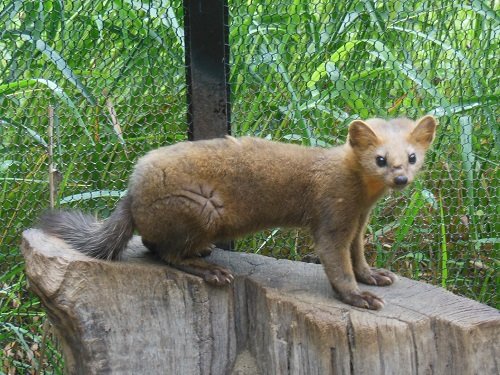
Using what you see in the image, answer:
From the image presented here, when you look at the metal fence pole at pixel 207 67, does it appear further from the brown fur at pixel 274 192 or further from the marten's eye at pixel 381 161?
the marten's eye at pixel 381 161

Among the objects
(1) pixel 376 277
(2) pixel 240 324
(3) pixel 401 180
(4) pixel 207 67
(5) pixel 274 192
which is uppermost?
(4) pixel 207 67

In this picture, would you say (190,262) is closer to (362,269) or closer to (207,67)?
(362,269)

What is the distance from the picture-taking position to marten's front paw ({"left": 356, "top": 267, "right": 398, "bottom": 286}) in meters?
4.36

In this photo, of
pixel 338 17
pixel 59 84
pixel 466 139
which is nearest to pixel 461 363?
pixel 466 139

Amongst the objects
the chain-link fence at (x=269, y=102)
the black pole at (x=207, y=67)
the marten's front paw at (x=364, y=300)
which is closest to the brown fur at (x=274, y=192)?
the marten's front paw at (x=364, y=300)

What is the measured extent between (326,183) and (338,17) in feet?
4.67

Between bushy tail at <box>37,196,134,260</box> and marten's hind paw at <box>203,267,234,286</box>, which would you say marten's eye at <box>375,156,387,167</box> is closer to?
marten's hind paw at <box>203,267,234,286</box>

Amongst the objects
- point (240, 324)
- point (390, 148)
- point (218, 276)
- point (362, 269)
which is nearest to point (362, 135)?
point (390, 148)

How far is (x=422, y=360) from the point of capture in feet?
12.4

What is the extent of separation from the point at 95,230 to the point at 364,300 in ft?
4.01

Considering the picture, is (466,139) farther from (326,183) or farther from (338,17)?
(326,183)

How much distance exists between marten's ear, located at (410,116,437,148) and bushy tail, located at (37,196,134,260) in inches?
51.2

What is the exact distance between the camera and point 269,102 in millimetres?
5336

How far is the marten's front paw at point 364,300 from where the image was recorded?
3.99m
